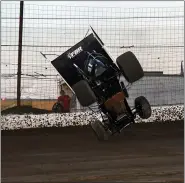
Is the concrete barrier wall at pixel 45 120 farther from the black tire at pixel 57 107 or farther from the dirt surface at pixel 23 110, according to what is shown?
the black tire at pixel 57 107

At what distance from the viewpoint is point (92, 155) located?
833 cm

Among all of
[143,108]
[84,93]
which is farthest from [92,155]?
[84,93]

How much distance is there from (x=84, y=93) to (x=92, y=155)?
71.3 inches

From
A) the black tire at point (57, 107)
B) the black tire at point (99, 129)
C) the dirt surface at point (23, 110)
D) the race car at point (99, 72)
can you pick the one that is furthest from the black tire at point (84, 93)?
the dirt surface at point (23, 110)

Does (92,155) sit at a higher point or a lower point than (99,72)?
lower

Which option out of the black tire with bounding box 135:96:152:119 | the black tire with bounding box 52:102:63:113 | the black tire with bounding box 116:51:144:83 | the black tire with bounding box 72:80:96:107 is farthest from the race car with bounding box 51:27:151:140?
the black tire with bounding box 52:102:63:113

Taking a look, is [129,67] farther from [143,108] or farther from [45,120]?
[45,120]

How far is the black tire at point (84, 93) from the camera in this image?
23.0 feet

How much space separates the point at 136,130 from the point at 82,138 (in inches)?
63.5

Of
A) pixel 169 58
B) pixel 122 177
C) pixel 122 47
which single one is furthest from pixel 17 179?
pixel 169 58

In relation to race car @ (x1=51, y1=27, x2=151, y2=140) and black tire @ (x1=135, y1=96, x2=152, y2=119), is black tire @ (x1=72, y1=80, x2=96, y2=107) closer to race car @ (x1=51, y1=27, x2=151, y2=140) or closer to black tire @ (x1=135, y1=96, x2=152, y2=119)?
race car @ (x1=51, y1=27, x2=151, y2=140)

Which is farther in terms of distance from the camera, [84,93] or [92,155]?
[92,155]

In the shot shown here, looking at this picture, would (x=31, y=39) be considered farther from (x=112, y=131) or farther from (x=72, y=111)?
Answer: (x=112, y=131)

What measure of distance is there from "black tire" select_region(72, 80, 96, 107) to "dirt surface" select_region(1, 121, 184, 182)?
3.75 feet
